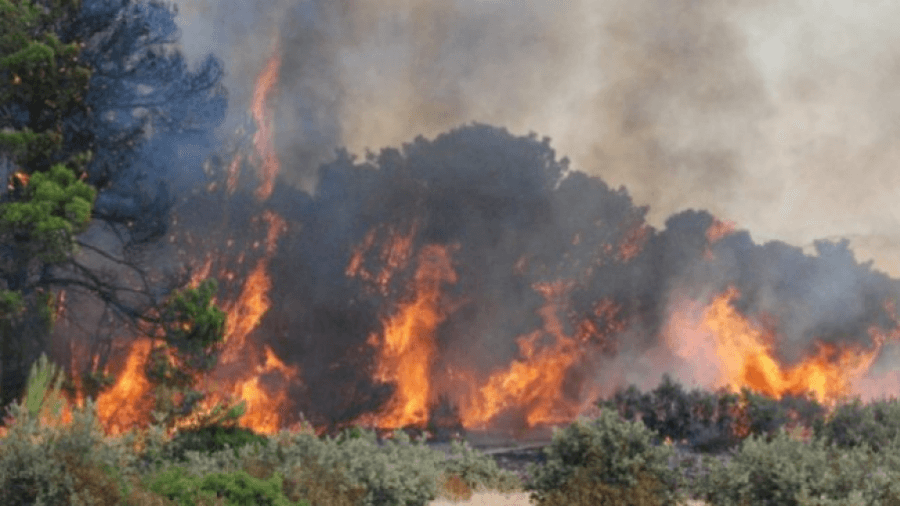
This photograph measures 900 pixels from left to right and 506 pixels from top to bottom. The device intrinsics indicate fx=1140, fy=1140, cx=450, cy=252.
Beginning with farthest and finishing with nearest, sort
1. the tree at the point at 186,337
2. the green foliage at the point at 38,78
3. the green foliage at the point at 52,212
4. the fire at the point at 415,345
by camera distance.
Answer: the fire at the point at 415,345 < the tree at the point at 186,337 < the green foliage at the point at 38,78 < the green foliage at the point at 52,212

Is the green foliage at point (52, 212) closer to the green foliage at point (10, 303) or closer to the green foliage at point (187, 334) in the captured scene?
the green foliage at point (10, 303)

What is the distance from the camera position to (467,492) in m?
19.3

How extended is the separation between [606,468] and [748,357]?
78.6ft

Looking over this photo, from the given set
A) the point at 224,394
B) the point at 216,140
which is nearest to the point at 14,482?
the point at 224,394

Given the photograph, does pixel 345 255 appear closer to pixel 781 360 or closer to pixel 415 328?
pixel 415 328

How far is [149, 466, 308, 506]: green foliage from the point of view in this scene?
12266 millimetres

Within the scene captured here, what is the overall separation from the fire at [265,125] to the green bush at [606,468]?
2358 cm

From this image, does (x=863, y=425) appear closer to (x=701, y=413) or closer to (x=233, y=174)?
(x=701, y=413)

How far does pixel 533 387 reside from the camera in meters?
37.8

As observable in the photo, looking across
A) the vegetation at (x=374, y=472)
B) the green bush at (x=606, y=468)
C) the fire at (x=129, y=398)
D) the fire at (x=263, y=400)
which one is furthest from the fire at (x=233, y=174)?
the green bush at (x=606, y=468)

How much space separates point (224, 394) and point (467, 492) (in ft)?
49.0

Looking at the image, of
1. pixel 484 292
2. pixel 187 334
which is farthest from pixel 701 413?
pixel 187 334

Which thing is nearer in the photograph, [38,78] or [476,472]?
[476,472]

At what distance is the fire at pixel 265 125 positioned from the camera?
37.7m
